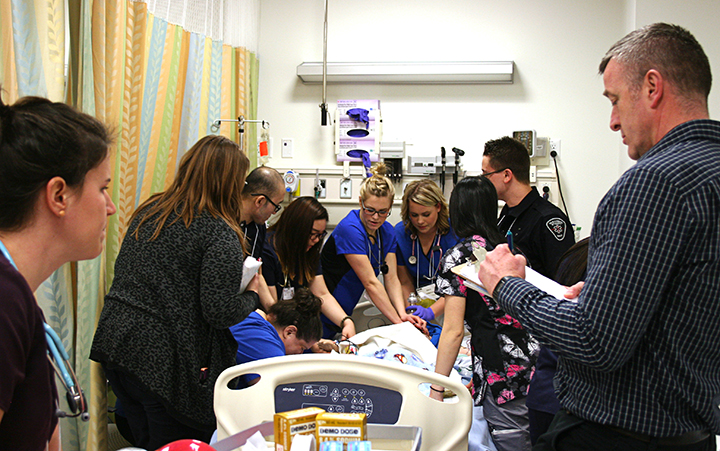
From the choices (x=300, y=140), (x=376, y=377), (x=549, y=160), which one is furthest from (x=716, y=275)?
(x=300, y=140)

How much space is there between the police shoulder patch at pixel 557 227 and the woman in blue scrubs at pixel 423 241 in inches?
37.8

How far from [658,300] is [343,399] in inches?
31.9

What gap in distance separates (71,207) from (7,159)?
0.40ft

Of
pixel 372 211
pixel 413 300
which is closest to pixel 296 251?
pixel 372 211

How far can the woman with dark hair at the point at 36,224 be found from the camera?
761 millimetres

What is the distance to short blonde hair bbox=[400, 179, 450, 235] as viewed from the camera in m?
3.25

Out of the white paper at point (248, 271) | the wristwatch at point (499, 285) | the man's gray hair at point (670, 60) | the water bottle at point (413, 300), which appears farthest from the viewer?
the water bottle at point (413, 300)

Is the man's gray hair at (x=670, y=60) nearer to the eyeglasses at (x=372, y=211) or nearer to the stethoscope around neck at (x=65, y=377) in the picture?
the stethoscope around neck at (x=65, y=377)

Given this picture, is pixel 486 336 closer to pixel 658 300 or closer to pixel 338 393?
pixel 338 393

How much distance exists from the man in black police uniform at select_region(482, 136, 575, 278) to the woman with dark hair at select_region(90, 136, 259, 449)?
1.36 meters

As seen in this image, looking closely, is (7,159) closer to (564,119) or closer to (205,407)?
(205,407)

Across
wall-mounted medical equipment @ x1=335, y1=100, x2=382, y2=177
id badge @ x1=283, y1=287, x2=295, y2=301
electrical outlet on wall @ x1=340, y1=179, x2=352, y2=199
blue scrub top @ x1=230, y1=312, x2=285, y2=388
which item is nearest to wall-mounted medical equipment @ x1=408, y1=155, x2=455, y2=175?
wall-mounted medical equipment @ x1=335, y1=100, x2=382, y2=177

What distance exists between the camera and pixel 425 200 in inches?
128

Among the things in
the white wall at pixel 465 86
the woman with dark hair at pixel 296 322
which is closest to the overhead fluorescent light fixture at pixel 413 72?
the white wall at pixel 465 86
